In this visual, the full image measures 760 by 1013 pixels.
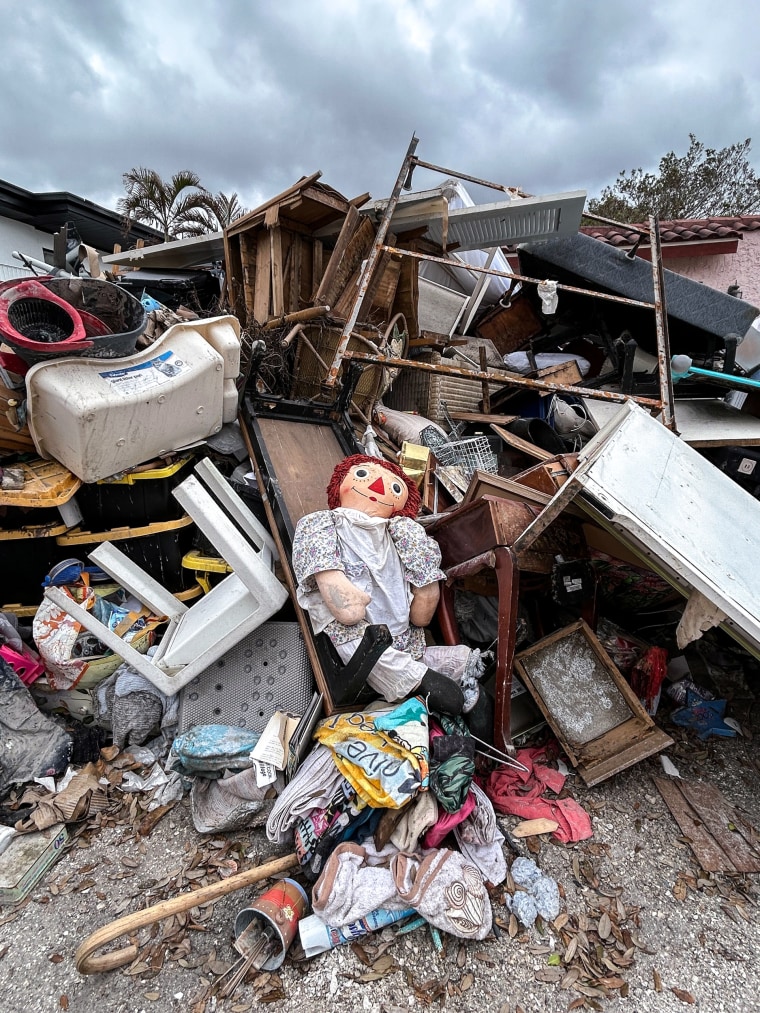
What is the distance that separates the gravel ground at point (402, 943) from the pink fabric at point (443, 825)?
0.86 ft

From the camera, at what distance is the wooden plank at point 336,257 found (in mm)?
4148

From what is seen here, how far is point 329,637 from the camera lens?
229 cm

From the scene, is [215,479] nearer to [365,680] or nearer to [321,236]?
[365,680]

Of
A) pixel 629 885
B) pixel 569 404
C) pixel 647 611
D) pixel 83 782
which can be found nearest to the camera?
pixel 629 885

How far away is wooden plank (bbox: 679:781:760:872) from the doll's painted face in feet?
6.04

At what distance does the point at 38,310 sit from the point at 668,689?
387 cm

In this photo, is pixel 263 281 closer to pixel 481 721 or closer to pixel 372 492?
pixel 372 492

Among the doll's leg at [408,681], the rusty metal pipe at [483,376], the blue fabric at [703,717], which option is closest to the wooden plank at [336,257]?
the rusty metal pipe at [483,376]

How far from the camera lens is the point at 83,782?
7.66 ft

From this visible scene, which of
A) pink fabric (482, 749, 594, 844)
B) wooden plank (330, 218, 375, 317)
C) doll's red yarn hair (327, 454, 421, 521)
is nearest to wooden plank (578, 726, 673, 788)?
pink fabric (482, 749, 594, 844)

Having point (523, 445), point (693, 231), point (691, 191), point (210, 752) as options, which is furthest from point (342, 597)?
point (691, 191)

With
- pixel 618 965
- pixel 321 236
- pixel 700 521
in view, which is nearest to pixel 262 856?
pixel 618 965

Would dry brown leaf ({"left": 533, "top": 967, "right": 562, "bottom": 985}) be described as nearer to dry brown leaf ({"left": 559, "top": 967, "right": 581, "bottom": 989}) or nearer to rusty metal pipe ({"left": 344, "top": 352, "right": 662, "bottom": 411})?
dry brown leaf ({"left": 559, "top": 967, "right": 581, "bottom": 989})

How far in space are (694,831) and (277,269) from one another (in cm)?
455
